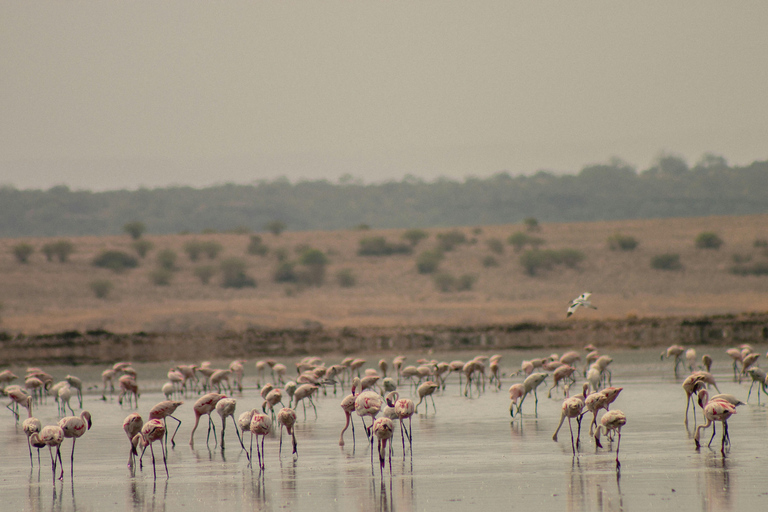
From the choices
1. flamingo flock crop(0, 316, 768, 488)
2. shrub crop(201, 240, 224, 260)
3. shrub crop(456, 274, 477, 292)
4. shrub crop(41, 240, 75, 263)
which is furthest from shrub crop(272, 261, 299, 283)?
flamingo flock crop(0, 316, 768, 488)

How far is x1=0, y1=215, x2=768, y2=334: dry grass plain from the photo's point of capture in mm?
51281

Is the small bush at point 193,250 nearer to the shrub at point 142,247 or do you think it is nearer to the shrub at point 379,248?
the shrub at point 142,247

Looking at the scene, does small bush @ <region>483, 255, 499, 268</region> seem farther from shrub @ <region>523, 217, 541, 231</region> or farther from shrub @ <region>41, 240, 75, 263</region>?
shrub @ <region>41, 240, 75, 263</region>

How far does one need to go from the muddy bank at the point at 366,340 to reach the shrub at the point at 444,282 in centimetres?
2480

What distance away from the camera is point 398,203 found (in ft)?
504

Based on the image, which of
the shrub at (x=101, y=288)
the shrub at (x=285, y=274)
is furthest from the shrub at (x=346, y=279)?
the shrub at (x=101, y=288)

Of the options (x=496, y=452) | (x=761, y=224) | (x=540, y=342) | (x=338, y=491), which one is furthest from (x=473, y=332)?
(x=761, y=224)

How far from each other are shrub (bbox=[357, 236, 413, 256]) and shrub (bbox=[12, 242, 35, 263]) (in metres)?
24.3

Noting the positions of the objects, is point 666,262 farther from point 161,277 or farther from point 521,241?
point 161,277

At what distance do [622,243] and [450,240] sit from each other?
13648 millimetres

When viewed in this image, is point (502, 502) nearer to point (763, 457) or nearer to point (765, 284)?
point (763, 457)

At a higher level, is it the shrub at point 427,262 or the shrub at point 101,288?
the shrub at point 427,262

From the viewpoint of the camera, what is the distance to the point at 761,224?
82.1 m

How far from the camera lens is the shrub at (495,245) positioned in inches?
3012
